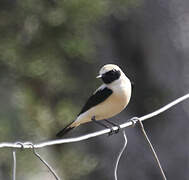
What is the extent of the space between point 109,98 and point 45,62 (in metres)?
2.70

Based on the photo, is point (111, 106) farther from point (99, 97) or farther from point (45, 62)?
point (45, 62)

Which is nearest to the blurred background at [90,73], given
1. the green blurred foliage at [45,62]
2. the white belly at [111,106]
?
the green blurred foliage at [45,62]

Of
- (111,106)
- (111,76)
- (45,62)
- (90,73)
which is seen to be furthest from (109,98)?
(90,73)

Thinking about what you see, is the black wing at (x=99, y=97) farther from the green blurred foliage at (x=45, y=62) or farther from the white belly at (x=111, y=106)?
the green blurred foliage at (x=45, y=62)

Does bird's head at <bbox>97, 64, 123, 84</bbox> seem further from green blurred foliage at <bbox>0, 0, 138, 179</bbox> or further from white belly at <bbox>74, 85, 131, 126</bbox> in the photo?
green blurred foliage at <bbox>0, 0, 138, 179</bbox>

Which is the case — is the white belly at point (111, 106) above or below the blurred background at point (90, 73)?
below

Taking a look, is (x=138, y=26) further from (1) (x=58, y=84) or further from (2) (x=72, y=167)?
(2) (x=72, y=167)

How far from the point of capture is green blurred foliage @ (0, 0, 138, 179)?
20.1 feet

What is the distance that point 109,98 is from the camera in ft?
12.0

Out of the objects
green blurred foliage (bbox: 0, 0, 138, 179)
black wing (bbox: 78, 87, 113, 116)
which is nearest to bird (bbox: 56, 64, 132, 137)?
black wing (bbox: 78, 87, 113, 116)

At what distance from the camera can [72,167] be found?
709 centimetres

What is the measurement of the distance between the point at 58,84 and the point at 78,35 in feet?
2.28

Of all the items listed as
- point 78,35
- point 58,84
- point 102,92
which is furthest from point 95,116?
point 58,84

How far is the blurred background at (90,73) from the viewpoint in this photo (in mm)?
6191
